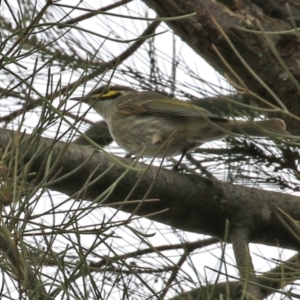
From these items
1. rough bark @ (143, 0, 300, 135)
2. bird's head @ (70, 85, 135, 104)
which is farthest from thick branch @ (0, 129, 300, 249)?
bird's head @ (70, 85, 135, 104)

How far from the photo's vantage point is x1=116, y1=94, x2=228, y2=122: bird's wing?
411cm

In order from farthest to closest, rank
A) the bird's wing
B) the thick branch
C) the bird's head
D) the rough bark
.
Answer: the bird's head → the bird's wing → the rough bark → the thick branch

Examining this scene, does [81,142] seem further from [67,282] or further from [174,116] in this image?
[67,282]

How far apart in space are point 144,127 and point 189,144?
466 mm

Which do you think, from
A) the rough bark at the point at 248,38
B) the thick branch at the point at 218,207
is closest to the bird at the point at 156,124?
the rough bark at the point at 248,38

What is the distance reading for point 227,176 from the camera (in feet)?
13.7

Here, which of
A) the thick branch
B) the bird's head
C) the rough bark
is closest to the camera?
the thick branch

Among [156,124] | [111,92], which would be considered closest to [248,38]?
[156,124]

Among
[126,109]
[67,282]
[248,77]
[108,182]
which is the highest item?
[126,109]

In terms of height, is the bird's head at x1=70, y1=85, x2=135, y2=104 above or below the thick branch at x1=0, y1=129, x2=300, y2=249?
above

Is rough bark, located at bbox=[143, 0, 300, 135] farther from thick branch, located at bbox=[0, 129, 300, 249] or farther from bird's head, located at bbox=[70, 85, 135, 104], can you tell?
bird's head, located at bbox=[70, 85, 135, 104]

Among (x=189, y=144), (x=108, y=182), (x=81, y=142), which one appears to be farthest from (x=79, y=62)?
(x=108, y=182)

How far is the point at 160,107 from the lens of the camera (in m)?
4.45

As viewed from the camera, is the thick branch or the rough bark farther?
the rough bark
